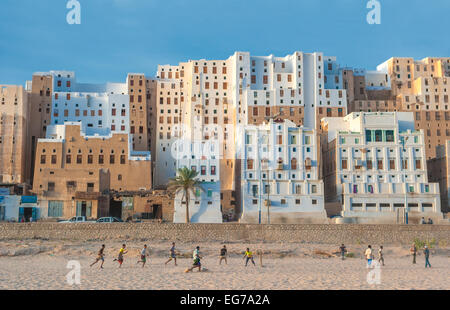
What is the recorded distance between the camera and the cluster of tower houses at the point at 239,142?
62.7 m

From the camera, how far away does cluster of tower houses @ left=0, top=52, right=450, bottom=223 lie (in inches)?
2469

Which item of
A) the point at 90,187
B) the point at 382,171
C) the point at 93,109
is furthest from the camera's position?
the point at 93,109

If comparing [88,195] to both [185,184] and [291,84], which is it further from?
[291,84]

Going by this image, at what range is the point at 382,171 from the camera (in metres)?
67.1

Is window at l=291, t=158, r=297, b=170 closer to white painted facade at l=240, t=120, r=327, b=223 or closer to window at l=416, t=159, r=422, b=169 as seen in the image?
white painted facade at l=240, t=120, r=327, b=223

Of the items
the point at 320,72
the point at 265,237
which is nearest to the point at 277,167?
the point at 265,237

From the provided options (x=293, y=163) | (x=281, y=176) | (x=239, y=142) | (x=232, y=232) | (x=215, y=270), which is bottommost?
(x=215, y=270)

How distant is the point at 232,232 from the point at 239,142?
2817 centimetres

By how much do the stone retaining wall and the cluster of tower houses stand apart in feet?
33.4

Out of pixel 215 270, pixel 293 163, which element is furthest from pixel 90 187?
pixel 215 270

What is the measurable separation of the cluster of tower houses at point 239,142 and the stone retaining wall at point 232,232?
1019 cm

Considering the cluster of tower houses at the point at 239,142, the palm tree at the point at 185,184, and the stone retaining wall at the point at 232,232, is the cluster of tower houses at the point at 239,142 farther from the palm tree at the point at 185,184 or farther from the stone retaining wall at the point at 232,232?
the stone retaining wall at the point at 232,232

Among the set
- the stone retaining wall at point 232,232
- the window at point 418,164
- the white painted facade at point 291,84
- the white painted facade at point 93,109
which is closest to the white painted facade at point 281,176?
the stone retaining wall at point 232,232

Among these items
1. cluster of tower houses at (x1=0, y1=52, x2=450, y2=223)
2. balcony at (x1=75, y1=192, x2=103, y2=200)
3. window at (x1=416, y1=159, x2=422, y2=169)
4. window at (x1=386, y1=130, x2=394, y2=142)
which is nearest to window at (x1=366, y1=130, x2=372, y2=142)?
cluster of tower houses at (x1=0, y1=52, x2=450, y2=223)
